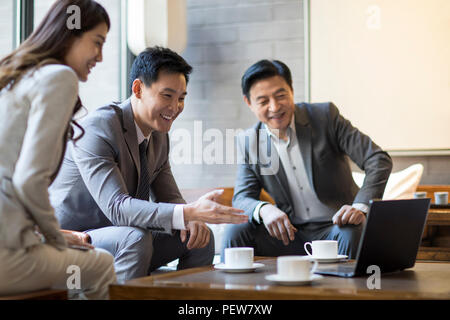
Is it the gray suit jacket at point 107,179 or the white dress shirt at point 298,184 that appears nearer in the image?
the gray suit jacket at point 107,179

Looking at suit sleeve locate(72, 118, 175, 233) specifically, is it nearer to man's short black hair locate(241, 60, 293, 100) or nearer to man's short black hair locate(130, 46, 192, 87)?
man's short black hair locate(130, 46, 192, 87)

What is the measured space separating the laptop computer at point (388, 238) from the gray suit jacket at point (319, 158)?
95 cm

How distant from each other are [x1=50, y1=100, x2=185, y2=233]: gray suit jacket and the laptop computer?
2.09 feet

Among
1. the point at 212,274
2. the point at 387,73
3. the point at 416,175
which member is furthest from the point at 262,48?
the point at 212,274

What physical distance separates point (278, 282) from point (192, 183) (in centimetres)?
260

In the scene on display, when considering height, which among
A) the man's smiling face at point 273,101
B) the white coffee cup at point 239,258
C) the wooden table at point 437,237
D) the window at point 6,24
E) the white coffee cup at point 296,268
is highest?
the window at point 6,24

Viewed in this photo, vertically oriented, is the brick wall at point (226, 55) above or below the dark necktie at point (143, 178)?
above

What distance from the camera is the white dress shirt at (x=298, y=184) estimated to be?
263 cm

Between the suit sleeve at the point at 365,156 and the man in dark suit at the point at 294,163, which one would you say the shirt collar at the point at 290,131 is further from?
the suit sleeve at the point at 365,156

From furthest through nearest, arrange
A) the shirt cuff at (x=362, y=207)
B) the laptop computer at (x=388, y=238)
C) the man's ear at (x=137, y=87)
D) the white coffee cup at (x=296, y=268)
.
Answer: the shirt cuff at (x=362, y=207)
the man's ear at (x=137, y=87)
the laptop computer at (x=388, y=238)
the white coffee cup at (x=296, y=268)

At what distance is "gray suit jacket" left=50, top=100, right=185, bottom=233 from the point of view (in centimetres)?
190

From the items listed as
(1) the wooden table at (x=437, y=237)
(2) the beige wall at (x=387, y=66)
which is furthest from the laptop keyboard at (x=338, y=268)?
(2) the beige wall at (x=387, y=66)

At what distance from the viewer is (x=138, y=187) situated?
2.21 metres

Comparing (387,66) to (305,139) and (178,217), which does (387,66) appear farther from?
(178,217)
